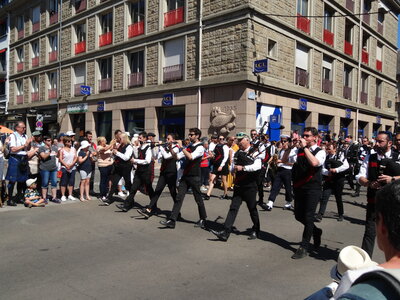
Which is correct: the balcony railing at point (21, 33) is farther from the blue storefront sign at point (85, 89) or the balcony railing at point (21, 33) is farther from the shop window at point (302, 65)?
the shop window at point (302, 65)

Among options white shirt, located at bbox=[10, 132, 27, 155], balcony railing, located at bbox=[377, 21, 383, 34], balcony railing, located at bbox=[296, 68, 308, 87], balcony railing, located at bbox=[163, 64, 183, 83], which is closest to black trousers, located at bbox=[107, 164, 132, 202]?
white shirt, located at bbox=[10, 132, 27, 155]

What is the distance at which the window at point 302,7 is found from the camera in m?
19.5

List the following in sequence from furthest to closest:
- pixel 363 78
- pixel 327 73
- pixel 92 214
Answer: pixel 363 78 < pixel 327 73 < pixel 92 214

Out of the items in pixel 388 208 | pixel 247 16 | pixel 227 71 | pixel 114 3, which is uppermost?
pixel 114 3

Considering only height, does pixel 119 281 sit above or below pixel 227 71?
below

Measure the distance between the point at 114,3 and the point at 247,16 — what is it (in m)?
10.4

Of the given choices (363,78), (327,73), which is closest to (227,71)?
(327,73)

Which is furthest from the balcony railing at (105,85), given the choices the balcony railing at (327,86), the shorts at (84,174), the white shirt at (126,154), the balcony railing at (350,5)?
the balcony railing at (350,5)

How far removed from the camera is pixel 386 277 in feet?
3.38

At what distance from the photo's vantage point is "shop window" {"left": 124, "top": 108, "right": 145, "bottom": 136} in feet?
70.9

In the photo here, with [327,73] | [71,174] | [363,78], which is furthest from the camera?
[363,78]

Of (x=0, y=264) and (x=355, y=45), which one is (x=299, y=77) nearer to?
(x=355, y=45)

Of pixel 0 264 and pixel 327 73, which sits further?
pixel 327 73

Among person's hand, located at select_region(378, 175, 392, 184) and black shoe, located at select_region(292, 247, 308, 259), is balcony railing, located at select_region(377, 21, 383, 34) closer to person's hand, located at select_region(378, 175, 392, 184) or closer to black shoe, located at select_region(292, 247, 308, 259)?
person's hand, located at select_region(378, 175, 392, 184)
